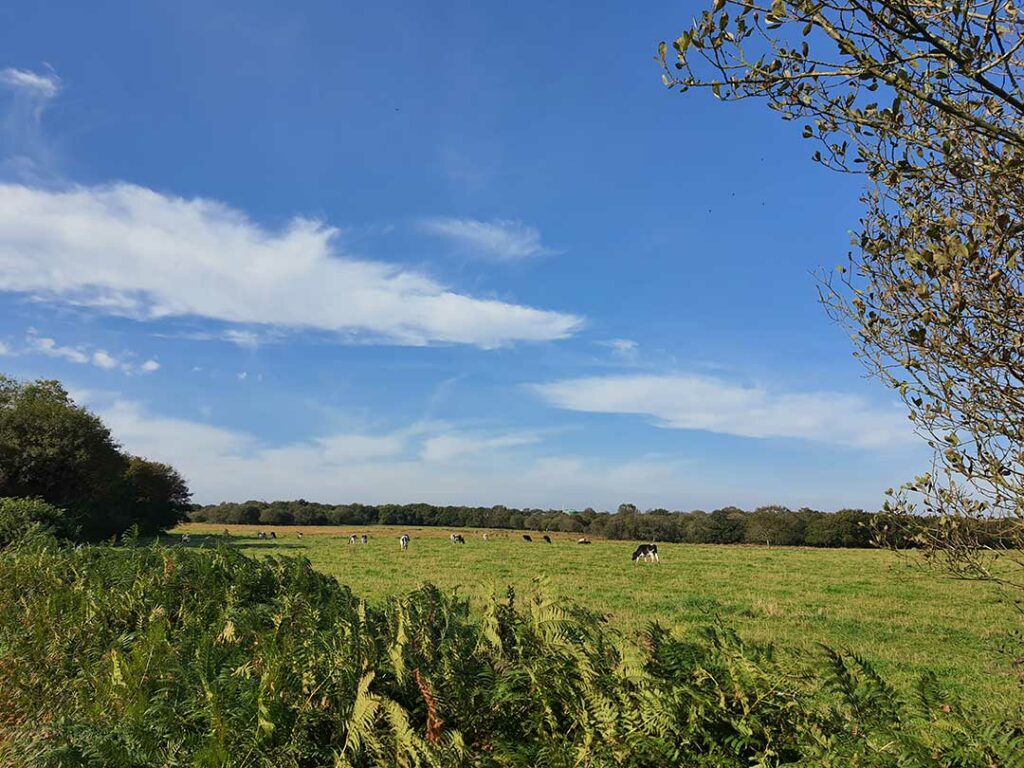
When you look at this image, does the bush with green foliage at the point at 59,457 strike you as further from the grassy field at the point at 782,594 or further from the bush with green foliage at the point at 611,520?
the bush with green foliage at the point at 611,520

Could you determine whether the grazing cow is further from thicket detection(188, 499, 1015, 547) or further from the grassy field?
thicket detection(188, 499, 1015, 547)

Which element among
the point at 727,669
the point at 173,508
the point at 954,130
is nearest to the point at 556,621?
the point at 727,669

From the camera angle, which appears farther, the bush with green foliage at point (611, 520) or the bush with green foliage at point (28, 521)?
the bush with green foliage at point (611, 520)

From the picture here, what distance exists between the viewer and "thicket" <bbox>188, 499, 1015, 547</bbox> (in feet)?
194

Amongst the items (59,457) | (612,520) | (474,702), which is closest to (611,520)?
(612,520)

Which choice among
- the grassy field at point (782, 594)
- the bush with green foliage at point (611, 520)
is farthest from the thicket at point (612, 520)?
the grassy field at point (782, 594)

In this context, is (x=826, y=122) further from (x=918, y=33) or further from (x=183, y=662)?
(x=183, y=662)

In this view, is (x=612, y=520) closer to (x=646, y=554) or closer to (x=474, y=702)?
(x=646, y=554)

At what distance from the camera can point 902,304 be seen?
385 centimetres

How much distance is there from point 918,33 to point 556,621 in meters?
3.03

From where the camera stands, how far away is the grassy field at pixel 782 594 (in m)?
12.0

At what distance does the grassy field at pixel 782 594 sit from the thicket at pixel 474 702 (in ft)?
1.44

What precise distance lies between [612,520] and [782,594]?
54.1 metres

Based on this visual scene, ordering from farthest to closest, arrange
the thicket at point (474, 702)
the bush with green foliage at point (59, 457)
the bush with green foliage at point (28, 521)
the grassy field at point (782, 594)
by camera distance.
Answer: the bush with green foliage at point (59, 457)
the bush with green foliage at point (28, 521)
the grassy field at point (782, 594)
the thicket at point (474, 702)
